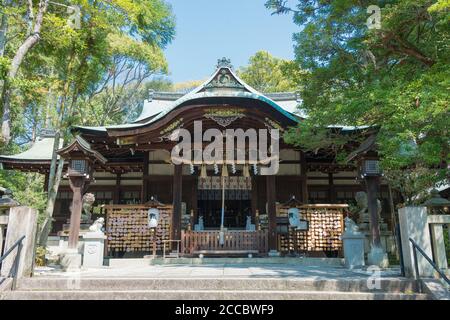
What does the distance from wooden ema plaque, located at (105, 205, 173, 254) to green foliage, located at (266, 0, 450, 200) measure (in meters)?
5.16

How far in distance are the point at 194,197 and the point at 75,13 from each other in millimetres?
7779

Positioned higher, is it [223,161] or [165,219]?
[223,161]

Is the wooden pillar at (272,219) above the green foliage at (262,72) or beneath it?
beneath

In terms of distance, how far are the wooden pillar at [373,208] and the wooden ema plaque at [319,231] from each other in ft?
8.12

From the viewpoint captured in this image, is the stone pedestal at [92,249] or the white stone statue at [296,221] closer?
the stone pedestal at [92,249]

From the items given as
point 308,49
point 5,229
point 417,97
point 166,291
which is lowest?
point 166,291

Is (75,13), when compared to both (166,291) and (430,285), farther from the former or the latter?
(430,285)

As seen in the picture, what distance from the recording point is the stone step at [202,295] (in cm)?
534

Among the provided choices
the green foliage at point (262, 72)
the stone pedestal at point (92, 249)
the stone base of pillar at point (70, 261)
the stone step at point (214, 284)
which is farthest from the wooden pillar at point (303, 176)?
the green foliage at point (262, 72)

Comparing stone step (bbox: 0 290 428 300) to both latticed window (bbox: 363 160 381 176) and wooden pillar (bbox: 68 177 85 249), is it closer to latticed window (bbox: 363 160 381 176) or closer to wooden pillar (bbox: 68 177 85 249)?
wooden pillar (bbox: 68 177 85 249)

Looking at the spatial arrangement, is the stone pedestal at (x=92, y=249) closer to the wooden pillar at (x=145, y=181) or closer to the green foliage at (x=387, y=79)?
the wooden pillar at (x=145, y=181)

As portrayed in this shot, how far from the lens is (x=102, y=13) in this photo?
11.9 metres

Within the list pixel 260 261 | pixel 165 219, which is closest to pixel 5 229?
pixel 165 219

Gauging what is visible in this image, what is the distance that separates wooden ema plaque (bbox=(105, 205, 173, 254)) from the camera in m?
11.4
